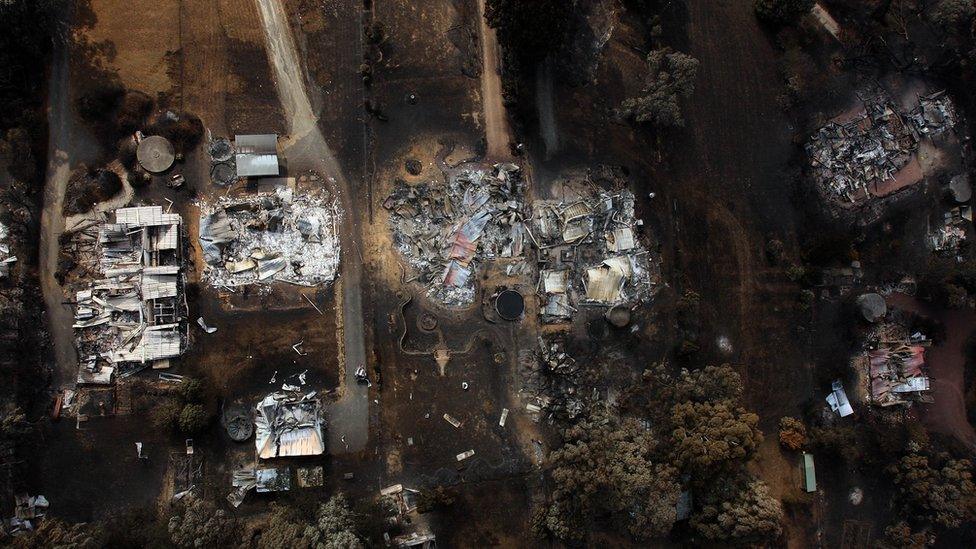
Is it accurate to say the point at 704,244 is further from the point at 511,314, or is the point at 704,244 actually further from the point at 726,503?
the point at 726,503

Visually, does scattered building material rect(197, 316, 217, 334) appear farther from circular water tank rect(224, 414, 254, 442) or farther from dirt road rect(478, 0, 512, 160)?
dirt road rect(478, 0, 512, 160)

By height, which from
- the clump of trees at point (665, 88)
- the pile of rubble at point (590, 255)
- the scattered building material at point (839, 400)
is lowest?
the scattered building material at point (839, 400)

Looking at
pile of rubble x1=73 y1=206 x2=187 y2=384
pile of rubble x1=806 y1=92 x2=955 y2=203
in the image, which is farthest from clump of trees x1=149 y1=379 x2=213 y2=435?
pile of rubble x1=806 y1=92 x2=955 y2=203

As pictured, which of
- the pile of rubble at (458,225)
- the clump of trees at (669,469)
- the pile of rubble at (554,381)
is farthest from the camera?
the pile of rubble at (458,225)

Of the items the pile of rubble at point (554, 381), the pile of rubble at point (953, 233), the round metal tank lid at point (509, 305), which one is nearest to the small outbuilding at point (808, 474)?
the pile of rubble at point (554, 381)

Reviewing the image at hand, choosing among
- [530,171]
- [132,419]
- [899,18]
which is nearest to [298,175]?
[530,171]

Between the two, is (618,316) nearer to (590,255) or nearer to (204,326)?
(590,255)

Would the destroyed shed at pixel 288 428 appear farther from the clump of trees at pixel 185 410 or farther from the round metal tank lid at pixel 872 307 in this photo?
the round metal tank lid at pixel 872 307
